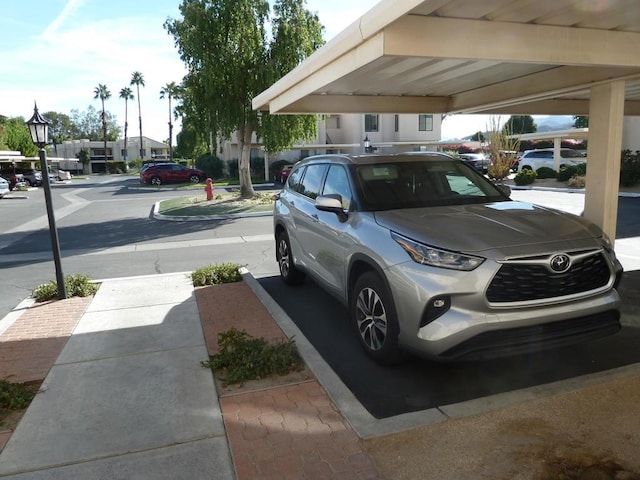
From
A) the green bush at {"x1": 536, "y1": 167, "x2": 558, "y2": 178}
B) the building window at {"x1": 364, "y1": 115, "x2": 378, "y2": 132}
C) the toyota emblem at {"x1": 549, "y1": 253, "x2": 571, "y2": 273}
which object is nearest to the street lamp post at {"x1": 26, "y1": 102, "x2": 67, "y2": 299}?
the toyota emblem at {"x1": 549, "y1": 253, "x2": 571, "y2": 273}

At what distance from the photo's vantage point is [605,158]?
530 cm

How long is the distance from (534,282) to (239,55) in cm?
1657

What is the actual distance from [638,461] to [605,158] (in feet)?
11.5

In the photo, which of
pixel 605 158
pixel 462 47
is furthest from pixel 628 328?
pixel 462 47

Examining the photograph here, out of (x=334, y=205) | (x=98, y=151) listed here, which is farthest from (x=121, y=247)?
(x=98, y=151)

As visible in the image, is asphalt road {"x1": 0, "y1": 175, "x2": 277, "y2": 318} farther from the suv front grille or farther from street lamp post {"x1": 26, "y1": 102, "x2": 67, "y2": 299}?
the suv front grille

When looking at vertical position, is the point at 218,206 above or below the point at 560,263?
below

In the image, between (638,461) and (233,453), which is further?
(233,453)

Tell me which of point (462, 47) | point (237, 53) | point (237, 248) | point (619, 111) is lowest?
point (237, 248)

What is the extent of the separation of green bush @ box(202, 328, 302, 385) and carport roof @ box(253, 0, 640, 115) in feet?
8.58

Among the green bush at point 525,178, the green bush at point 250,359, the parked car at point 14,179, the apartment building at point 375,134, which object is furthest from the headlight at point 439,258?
the parked car at point 14,179

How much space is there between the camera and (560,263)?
359 centimetres

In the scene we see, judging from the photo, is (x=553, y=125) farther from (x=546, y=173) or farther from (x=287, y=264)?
(x=287, y=264)

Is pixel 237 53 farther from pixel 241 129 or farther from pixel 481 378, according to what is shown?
pixel 481 378
